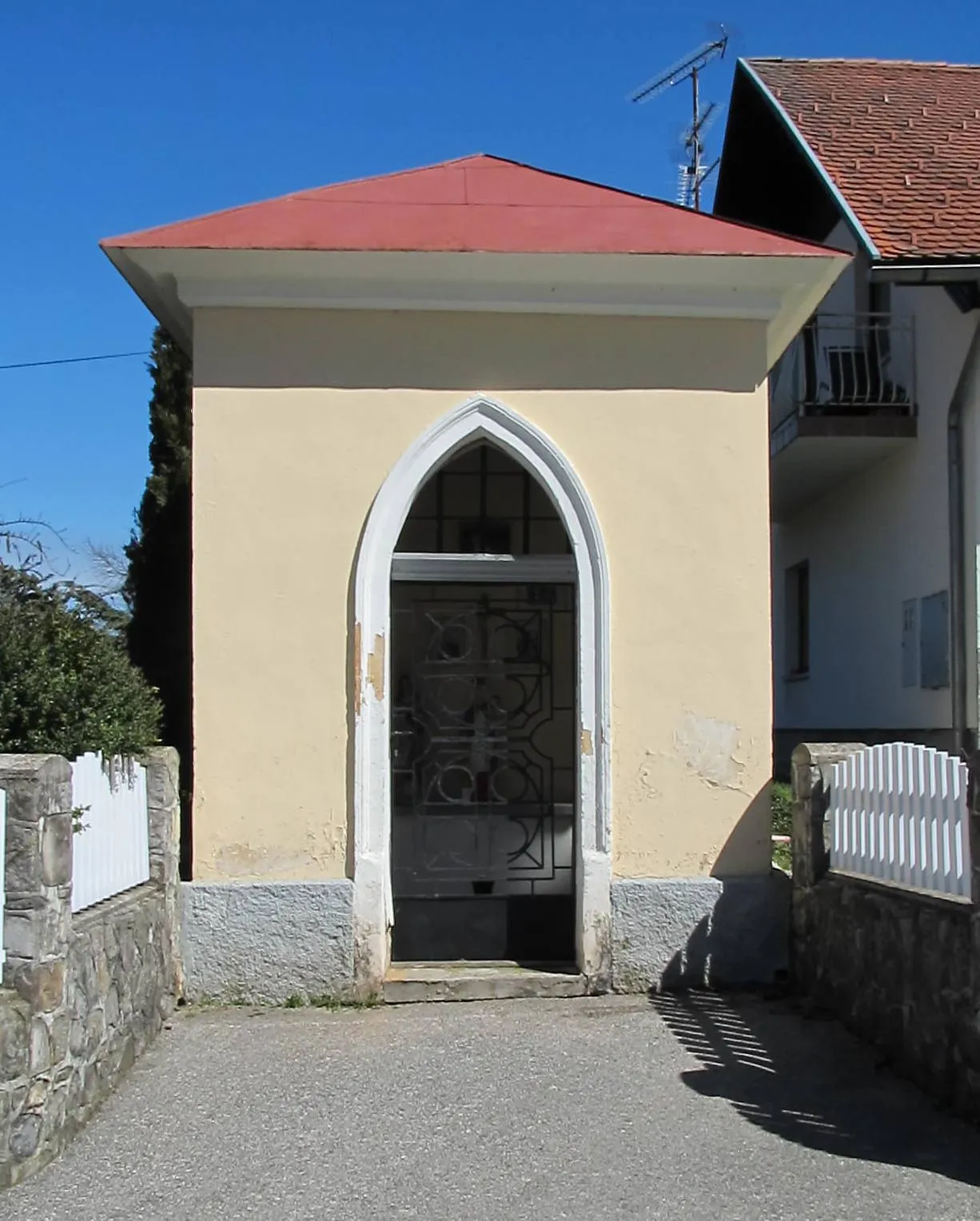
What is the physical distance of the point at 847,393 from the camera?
40.6 feet

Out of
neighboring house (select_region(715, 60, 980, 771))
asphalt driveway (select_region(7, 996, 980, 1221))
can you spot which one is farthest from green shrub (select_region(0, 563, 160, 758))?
neighboring house (select_region(715, 60, 980, 771))

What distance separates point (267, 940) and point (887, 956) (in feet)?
11.0

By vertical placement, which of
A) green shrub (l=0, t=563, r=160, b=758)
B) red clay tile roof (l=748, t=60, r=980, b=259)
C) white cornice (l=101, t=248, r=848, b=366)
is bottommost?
green shrub (l=0, t=563, r=160, b=758)

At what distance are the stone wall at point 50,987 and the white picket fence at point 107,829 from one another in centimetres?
15

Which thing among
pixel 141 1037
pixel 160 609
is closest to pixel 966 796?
pixel 141 1037

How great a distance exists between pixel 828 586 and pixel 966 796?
29.5 ft

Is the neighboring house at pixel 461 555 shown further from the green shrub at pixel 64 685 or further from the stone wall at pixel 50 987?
the stone wall at pixel 50 987

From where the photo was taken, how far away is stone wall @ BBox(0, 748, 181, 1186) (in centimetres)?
490

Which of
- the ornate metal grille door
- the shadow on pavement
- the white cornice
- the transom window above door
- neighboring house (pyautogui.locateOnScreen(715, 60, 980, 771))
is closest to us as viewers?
the shadow on pavement

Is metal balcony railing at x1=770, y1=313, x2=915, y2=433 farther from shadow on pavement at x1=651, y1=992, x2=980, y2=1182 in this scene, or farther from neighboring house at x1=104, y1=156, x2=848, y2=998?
shadow on pavement at x1=651, y1=992, x2=980, y2=1182

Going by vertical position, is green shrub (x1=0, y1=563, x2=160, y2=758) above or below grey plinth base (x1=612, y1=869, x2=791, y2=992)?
above

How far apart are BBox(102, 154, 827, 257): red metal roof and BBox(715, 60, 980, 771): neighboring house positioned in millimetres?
2575

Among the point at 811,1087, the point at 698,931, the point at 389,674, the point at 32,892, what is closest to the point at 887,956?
the point at 811,1087

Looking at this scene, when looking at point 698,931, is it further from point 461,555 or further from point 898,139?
point 898,139
